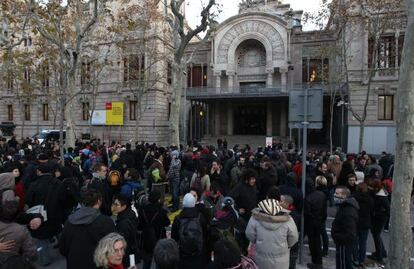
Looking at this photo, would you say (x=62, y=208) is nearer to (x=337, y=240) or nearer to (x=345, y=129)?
(x=337, y=240)

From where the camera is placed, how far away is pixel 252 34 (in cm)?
3111

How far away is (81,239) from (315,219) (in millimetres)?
4004

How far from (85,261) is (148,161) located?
316 inches

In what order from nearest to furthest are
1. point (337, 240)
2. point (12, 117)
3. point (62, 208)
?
point (337, 240) < point (62, 208) < point (12, 117)

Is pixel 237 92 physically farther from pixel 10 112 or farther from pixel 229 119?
pixel 10 112

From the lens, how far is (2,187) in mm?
5156

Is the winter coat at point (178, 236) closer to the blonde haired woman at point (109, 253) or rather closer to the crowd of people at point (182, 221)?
the crowd of people at point (182, 221)

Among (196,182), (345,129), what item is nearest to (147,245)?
(196,182)

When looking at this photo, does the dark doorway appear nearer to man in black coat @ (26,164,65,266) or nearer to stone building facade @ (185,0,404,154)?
stone building facade @ (185,0,404,154)

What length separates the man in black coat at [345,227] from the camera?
5.03 meters

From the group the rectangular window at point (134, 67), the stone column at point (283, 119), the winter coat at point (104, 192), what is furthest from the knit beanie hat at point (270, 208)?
the stone column at point (283, 119)

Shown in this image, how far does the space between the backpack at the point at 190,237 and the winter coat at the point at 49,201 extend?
2.58 meters

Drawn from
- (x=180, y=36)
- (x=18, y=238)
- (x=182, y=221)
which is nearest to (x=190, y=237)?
(x=182, y=221)

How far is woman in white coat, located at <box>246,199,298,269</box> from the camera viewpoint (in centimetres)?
403
